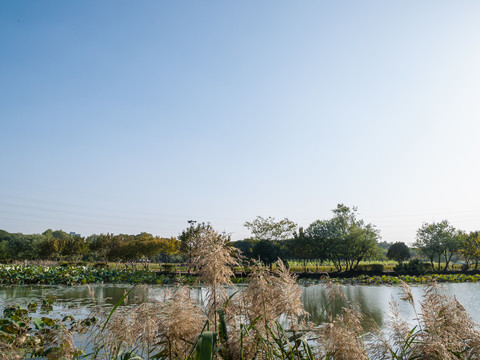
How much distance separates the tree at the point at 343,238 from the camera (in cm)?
4412

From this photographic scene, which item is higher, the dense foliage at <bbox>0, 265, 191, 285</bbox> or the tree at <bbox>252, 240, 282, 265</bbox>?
the tree at <bbox>252, 240, 282, 265</bbox>

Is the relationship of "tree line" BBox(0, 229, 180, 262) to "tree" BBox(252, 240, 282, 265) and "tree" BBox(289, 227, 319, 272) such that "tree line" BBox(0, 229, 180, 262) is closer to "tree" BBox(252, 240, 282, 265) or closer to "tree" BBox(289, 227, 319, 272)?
"tree" BBox(252, 240, 282, 265)

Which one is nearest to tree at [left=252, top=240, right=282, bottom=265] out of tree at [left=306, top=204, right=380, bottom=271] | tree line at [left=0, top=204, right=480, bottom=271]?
tree line at [left=0, top=204, right=480, bottom=271]

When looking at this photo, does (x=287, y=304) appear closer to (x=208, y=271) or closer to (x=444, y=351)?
(x=208, y=271)

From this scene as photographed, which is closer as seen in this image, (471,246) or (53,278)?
(53,278)

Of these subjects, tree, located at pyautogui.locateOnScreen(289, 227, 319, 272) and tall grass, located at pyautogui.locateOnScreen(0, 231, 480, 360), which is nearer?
tall grass, located at pyautogui.locateOnScreen(0, 231, 480, 360)

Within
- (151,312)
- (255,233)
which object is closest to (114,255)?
(255,233)

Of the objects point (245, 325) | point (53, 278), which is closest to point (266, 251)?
point (53, 278)

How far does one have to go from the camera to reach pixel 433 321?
8.98 feet

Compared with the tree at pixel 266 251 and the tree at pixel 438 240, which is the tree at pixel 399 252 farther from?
the tree at pixel 266 251

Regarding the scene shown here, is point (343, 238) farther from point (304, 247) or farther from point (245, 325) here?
point (245, 325)

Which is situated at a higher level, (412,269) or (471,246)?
(471,246)

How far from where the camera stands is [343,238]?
149 feet

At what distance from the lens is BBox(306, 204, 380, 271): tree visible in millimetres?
44125
